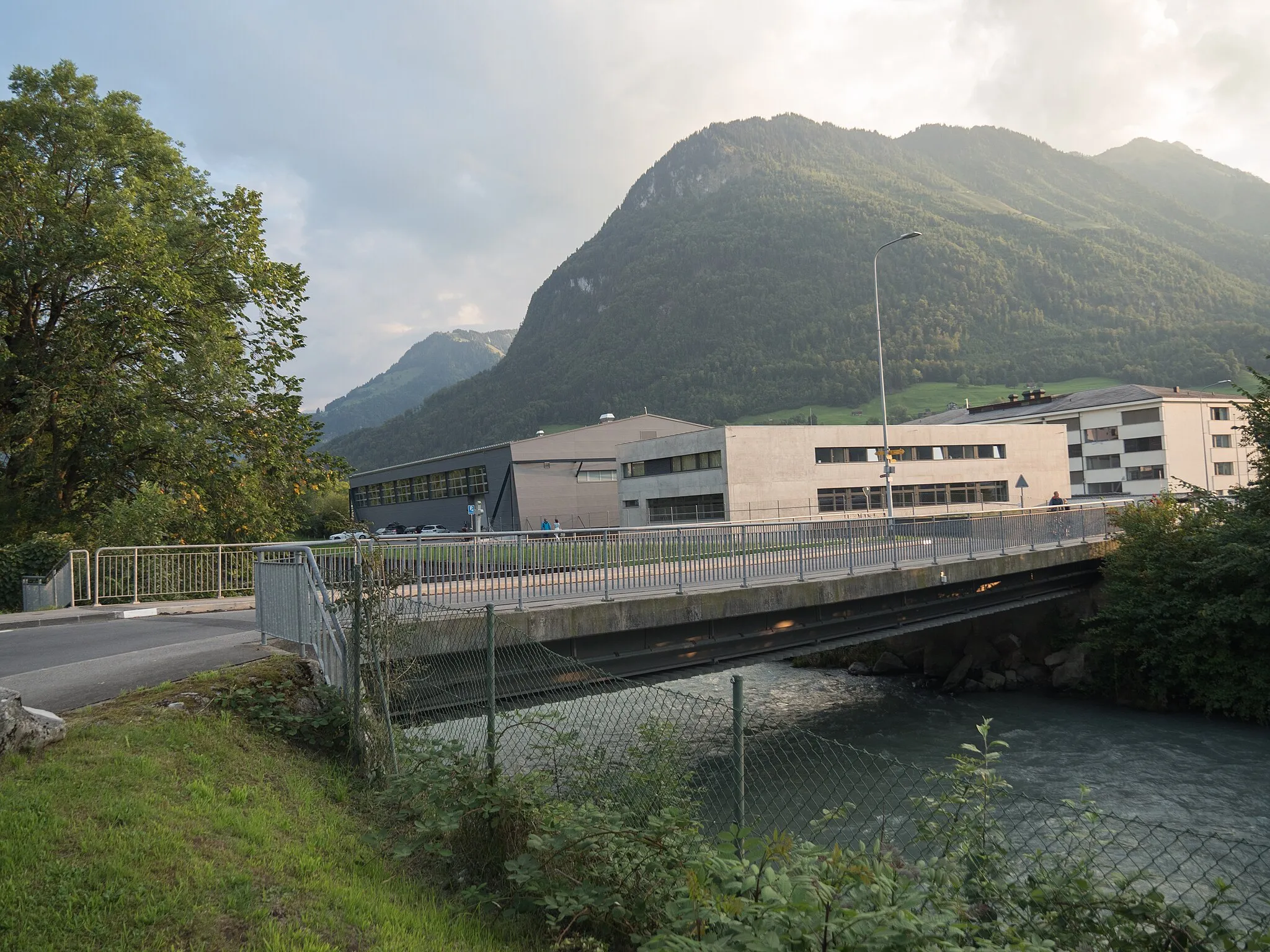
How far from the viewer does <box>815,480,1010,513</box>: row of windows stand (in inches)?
2003

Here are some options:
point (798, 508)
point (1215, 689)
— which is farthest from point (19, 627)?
point (798, 508)

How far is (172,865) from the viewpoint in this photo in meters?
4.58

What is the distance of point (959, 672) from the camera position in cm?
2373

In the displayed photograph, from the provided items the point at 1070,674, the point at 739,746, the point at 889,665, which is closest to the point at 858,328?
the point at 889,665

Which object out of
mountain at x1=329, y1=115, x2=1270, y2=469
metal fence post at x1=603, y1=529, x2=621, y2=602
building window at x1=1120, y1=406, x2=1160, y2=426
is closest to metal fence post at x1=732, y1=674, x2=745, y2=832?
metal fence post at x1=603, y1=529, x2=621, y2=602

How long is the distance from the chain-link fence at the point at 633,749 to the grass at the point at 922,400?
11320 cm

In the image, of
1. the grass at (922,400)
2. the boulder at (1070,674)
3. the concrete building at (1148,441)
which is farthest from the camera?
the grass at (922,400)

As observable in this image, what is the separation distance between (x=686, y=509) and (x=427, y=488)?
29955mm

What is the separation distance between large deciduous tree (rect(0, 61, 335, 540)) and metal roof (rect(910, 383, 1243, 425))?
216 feet

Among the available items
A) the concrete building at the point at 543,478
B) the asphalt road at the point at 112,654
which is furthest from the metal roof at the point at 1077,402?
the asphalt road at the point at 112,654

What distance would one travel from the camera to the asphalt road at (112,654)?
8.89 metres

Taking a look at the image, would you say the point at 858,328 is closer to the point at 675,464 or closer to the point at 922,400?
the point at 922,400

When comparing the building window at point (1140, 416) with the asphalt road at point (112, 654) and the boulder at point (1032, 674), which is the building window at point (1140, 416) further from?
the asphalt road at point (112, 654)

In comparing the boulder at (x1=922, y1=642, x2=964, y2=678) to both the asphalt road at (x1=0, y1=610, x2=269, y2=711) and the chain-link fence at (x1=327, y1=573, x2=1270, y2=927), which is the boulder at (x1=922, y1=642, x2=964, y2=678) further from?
the asphalt road at (x1=0, y1=610, x2=269, y2=711)
